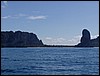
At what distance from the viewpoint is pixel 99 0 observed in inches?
118

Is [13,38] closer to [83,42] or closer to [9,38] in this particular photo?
[9,38]

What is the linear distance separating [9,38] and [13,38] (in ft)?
10.4

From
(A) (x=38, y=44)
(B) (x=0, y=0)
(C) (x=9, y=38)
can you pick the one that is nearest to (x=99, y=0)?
(B) (x=0, y=0)

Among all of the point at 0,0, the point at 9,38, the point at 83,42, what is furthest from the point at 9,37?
the point at 0,0

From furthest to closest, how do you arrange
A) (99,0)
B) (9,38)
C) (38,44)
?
(38,44) → (9,38) → (99,0)

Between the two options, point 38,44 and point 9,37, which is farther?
point 38,44

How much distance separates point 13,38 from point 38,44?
110 feet

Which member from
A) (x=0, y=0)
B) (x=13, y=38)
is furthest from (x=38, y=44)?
(x=0, y=0)

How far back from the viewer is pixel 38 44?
146250 mm

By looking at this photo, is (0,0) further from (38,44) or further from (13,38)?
(38,44)

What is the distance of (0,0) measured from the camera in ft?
10.1

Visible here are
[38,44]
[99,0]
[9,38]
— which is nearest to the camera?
[99,0]

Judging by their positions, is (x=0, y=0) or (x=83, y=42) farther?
(x=83, y=42)

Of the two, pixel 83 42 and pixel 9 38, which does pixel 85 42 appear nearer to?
pixel 83 42
